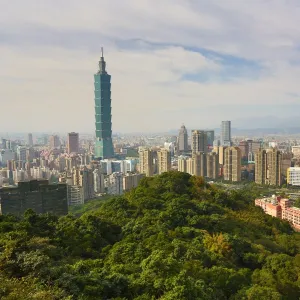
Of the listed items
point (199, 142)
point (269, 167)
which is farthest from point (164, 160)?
point (199, 142)

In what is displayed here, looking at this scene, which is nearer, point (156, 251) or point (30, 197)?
point (156, 251)

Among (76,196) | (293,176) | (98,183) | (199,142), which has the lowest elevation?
(76,196)

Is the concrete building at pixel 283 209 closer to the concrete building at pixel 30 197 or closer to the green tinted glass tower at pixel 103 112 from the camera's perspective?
the concrete building at pixel 30 197

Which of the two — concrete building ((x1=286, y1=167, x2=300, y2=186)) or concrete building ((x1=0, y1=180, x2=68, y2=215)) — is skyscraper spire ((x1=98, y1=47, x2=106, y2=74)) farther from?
concrete building ((x1=0, y1=180, x2=68, y2=215))

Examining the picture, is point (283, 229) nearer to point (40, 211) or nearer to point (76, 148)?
point (40, 211)

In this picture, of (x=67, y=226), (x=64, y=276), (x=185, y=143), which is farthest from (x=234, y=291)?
(x=185, y=143)

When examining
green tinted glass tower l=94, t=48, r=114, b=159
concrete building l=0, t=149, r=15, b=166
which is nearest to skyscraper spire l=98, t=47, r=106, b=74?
green tinted glass tower l=94, t=48, r=114, b=159

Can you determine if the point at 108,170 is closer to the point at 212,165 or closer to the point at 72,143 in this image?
the point at 212,165
